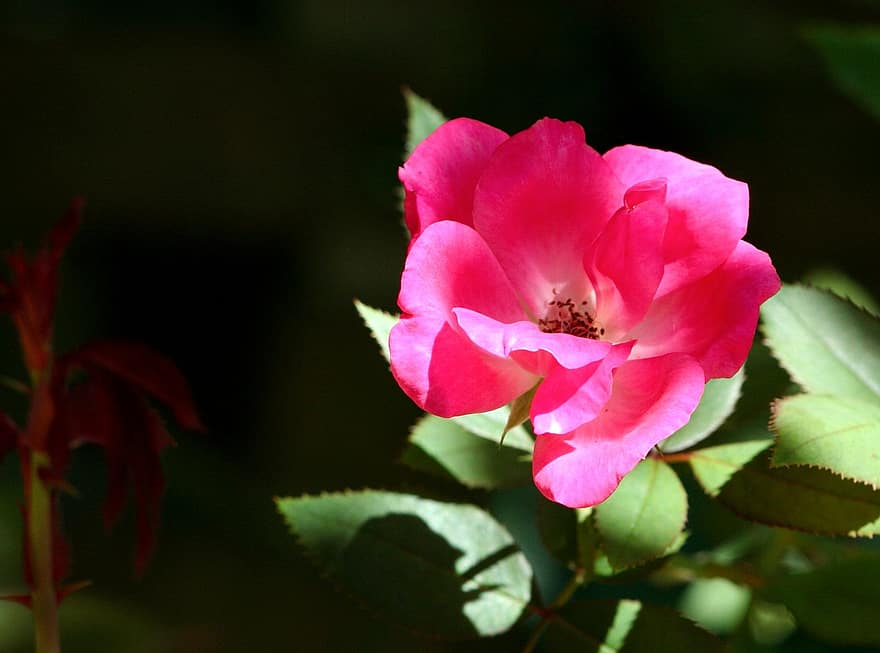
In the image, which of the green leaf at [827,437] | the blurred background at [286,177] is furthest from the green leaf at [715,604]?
the blurred background at [286,177]

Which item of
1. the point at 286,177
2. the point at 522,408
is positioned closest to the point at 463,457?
the point at 522,408

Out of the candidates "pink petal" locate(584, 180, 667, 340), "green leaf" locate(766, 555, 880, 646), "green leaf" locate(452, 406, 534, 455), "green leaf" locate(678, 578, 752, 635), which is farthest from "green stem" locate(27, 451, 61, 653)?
"green leaf" locate(678, 578, 752, 635)

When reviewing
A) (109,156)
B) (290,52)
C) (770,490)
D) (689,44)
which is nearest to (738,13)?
(689,44)

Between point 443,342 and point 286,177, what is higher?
point 443,342

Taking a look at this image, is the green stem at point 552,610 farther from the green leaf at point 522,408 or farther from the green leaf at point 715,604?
the green leaf at point 715,604

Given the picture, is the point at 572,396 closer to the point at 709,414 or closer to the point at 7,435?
the point at 709,414

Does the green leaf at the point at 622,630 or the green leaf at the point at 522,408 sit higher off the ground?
the green leaf at the point at 522,408
